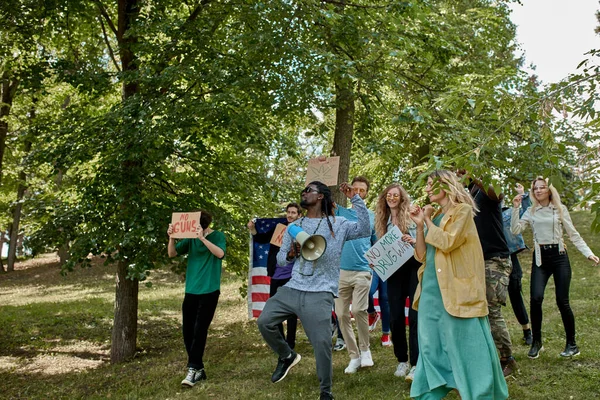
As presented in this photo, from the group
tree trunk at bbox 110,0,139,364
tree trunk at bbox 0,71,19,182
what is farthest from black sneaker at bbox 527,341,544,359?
tree trunk at bbox 0,71,19,182

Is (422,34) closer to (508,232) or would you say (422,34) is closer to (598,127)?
(508,232)

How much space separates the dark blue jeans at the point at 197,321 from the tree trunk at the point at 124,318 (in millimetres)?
3135

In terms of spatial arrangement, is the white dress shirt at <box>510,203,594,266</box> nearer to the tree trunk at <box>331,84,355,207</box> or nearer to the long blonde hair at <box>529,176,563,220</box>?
the long blonde hair at <box>529,176,563,220</box>

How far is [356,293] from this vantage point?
6.57m

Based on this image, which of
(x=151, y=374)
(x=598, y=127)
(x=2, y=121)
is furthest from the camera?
(x=2, y=121)

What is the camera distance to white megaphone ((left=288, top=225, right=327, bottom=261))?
16.5ft

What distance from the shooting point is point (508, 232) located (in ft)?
22.6

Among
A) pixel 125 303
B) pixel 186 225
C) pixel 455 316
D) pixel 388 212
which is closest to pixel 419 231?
pixel 455 316

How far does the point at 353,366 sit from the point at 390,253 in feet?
5.05

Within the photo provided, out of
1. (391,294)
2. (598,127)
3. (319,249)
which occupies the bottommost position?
(391,294)

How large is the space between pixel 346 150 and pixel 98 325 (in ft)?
26.7

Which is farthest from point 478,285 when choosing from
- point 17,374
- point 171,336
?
point 171,336

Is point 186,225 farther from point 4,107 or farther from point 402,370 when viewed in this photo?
point 4,107

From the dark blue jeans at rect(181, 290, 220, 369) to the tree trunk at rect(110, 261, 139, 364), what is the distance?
3.14 m
